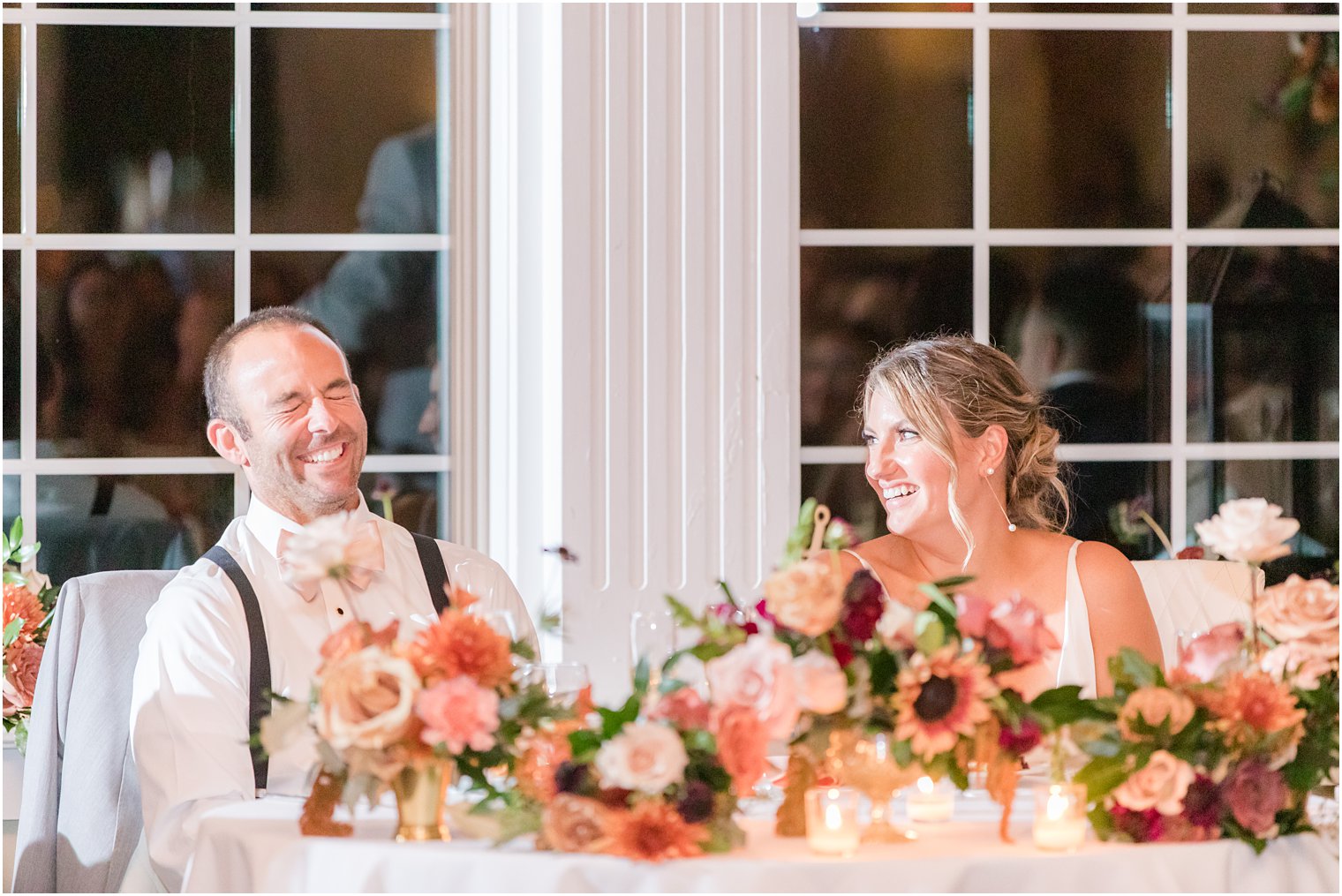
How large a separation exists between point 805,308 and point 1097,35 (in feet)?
3.12

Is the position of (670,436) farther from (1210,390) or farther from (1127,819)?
(1127,819)

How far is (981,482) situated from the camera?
102 inches

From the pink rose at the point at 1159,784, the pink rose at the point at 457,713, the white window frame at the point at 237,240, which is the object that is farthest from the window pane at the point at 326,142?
the pink rose at the point at 1159,784

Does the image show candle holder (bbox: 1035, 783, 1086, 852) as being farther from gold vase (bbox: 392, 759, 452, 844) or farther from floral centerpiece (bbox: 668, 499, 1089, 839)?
gold vase (bbox: 392, 759, 452, 844)

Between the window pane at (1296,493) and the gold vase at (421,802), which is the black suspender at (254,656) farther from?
the window pane at (1296,493)

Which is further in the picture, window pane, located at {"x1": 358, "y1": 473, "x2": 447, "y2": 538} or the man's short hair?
window pane, located at {"x1": 358, "y1": 473, "x2": 447, "y2": 538}

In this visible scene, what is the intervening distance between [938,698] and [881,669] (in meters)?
0.06

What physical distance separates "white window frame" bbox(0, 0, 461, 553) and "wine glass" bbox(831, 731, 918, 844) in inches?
76.6

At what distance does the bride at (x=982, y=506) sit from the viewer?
2506mm

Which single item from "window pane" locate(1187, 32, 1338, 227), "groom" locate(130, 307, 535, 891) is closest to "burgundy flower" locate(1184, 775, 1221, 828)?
"groom" locate(130, 307, 535, 891)

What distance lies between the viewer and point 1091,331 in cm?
340

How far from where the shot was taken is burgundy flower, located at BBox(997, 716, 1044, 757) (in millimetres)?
1431

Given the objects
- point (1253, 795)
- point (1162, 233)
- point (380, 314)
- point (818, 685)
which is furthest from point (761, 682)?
point (1162, 233)

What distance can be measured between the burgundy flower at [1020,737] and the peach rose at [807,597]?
0.69 feet
